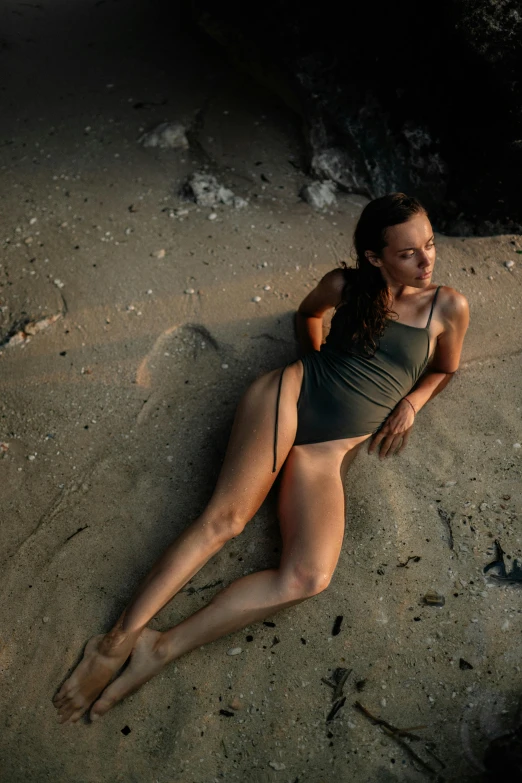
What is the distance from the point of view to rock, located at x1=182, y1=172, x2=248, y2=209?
4.25m

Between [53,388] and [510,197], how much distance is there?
2.84 meters

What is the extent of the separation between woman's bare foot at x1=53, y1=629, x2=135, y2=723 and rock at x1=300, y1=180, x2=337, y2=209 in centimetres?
287

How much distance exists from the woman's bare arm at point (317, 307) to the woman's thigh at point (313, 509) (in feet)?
2.29

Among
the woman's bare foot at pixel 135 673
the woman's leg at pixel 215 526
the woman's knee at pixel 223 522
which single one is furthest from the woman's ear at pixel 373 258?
the woman's bare foot at pixel 135 673

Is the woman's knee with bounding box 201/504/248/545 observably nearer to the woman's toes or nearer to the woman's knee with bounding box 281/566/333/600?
the woman's knee with bounding box 281/566/333/600

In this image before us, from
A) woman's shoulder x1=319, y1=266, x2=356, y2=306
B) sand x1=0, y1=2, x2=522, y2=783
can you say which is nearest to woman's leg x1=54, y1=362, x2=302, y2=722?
sand x1=0, y1=2, x2=522, y2=783

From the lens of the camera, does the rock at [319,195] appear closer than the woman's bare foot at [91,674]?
No

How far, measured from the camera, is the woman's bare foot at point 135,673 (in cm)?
261

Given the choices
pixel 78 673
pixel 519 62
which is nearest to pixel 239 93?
pixel 519 62

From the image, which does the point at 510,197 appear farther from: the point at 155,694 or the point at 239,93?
the point at 155,694

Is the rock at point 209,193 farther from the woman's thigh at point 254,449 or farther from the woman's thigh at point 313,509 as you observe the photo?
the woman's thigh at point 313,509

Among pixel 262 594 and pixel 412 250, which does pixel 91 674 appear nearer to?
pixel 262 594

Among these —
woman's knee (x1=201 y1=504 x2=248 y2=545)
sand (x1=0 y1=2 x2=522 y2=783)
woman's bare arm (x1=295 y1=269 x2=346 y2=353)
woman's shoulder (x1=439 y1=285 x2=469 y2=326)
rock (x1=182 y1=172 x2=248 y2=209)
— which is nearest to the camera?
sand (x1=0 y1=2 x2=522 y2=783)

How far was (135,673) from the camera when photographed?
8.68 feet
